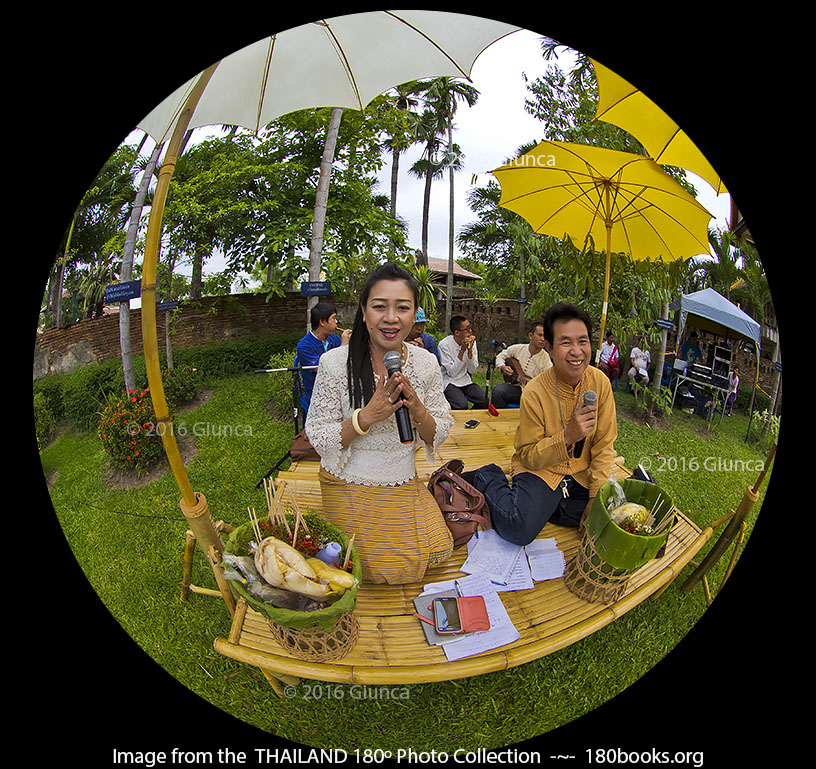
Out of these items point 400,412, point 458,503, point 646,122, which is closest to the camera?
point 400,412

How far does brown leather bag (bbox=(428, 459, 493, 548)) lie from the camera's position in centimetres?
255

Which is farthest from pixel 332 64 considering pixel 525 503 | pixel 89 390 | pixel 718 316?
pixel 525 503

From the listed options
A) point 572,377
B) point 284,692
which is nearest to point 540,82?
point 572,377

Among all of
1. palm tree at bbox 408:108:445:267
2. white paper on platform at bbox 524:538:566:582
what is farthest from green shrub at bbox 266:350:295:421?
white paper on platform at bbox 524:538:566:582

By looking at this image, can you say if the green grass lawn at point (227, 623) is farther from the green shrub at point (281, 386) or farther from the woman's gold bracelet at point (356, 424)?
the woman's gold bracelet at point (356, 424)

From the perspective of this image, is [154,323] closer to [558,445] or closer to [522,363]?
[522,363]

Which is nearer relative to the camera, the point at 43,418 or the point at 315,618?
the point at 315,618

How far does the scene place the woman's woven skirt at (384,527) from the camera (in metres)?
2.34

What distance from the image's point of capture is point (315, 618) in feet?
6.38

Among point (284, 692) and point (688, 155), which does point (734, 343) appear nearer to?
point (688, 155)

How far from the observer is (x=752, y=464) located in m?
2.73

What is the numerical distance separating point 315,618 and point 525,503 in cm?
128

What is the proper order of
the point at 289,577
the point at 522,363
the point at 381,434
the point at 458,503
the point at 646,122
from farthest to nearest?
the point at 522,363 < the point at 458,503 < the point at 646,122 < the point at 381,434 < the point at 289,577

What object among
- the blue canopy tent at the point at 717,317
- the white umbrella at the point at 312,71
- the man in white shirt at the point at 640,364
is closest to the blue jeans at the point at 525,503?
the man in white shirt at the point at 640,364
